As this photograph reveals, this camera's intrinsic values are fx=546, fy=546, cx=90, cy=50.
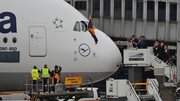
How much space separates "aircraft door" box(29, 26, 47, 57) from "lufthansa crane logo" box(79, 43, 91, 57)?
7.08 feet

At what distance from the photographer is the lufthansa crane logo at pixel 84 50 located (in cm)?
3112

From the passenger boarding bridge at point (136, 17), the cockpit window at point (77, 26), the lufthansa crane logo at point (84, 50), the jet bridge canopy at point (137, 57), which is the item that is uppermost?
the passenger boarding bridge at point (136, 17)

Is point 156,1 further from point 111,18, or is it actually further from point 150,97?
point 150,97

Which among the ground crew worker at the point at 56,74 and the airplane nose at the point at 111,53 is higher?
the airplane nose at the point at 111,53

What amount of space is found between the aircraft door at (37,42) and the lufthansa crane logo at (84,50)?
2.16 m

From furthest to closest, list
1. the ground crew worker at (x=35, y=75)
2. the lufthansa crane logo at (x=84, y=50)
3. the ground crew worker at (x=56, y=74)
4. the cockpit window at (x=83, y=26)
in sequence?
the cockpit window at (x=83, y=26)
the lufthansa crane logo at (x=84, y=50)
the ground crew worker at (x=35, y=75)
the ground crew worker at (x=56, y=74)

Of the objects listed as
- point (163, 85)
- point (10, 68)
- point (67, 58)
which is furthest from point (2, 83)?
point (163, 85)

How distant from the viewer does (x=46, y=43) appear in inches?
1192

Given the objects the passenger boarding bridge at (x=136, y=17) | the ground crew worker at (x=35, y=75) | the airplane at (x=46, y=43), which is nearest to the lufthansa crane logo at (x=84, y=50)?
the airplane at (x=46, y=43)

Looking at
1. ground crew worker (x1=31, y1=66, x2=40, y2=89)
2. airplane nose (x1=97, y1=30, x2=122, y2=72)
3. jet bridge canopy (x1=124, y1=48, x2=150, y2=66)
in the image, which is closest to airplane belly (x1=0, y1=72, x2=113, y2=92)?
airplane nose (x1=97, y1=30, x2=122, y2=72)

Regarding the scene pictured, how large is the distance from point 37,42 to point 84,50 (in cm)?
282

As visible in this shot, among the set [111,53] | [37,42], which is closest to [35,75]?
[37,42]

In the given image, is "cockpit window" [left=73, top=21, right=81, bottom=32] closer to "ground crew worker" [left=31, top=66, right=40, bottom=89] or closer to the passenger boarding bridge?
"ground crew worker" [left=31, top=66, right=40, bottom=89]

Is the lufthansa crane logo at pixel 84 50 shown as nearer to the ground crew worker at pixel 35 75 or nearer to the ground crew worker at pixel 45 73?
the ground crew worker at pixel 45 73
